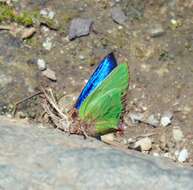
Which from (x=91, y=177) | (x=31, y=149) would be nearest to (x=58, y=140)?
(x=31, y=149)

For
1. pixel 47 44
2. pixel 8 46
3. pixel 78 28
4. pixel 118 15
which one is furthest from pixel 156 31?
pixel 8 46

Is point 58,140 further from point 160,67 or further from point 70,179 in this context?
point 160,67

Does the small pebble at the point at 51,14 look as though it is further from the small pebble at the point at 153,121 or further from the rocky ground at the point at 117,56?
the small pebble at the point at 153,121

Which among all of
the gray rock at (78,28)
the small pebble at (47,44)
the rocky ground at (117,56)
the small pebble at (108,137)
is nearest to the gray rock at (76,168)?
the small pebble at (108,137)

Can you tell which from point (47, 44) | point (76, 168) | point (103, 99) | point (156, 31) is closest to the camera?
point (76, 168)

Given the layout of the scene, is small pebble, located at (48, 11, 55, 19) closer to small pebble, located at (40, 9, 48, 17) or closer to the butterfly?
small pebble, located at (40, 9, 48, 17)

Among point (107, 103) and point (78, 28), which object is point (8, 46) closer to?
point (78, 28)
